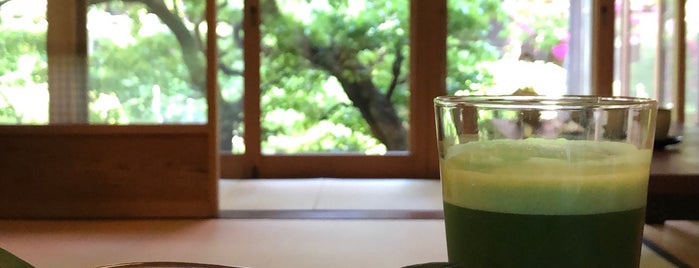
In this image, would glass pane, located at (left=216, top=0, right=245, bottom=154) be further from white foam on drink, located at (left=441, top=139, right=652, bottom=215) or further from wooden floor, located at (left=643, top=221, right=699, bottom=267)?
white foam on drink, located at (left=441, top=139, right=652, bottom=215)

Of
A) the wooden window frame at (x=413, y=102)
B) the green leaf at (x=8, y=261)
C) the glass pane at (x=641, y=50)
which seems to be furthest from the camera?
the glass pane at (x=641, y=50)

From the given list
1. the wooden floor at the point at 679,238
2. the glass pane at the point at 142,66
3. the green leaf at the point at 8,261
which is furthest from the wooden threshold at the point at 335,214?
the green leaf at the point at 8,261

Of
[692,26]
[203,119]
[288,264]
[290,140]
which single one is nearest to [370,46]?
[290,140]

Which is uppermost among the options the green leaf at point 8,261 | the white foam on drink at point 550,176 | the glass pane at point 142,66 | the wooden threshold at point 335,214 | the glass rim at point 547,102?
the glass pane at point 142,66

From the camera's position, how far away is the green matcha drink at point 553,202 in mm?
615

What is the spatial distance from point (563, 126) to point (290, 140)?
297cm

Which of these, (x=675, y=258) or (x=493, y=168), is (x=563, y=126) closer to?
(x=493, y=168)

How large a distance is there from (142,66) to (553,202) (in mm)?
2031

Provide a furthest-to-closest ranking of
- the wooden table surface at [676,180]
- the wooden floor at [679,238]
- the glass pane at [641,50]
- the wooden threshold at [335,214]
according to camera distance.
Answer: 1. the glass pane at [641,50]
2. the wooden threshold at [335,214]
3. the wooden floor at [679,238]
4. the wooden table surface at [676,180]

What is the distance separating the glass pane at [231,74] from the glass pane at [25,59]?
1123mm

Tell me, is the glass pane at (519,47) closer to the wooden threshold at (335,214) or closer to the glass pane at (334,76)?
the glass pane at (334,76)

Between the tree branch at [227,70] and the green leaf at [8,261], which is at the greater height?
the tree branch at [227,70]

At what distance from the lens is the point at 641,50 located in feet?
12.8

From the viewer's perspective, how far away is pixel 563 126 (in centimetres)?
64
